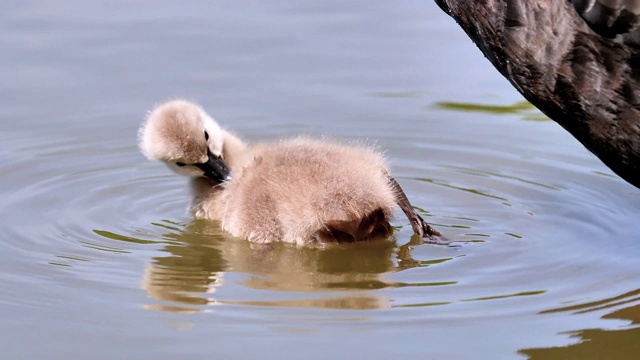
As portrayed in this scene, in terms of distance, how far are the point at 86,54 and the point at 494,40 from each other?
3513mm

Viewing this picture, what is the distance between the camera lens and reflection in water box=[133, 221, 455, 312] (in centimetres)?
512

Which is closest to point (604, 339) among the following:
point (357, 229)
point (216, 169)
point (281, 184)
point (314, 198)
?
point (357, 229)

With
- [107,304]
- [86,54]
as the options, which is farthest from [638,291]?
[86,54]

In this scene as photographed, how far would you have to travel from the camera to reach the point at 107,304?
5027 mm

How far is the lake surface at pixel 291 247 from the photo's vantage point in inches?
189

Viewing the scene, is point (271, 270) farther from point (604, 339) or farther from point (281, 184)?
point (604, 339)

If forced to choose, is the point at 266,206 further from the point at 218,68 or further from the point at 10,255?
the point at 218,68

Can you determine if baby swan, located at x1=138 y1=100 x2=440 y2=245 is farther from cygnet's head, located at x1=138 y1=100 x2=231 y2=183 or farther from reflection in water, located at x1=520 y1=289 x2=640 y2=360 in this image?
reflection in water, located at x1=520 y1=289 x2=640 y2=360

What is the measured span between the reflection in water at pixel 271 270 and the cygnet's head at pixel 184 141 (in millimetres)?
389

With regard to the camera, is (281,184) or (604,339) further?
(281,184)

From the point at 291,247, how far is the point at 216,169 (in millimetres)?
845

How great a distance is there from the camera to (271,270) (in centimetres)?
559

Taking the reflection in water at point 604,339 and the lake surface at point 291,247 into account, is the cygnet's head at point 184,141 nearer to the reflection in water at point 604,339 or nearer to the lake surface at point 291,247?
the lake surface at point 291,247

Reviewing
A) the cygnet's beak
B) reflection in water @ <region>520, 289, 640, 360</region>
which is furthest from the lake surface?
the cygnet's beak
